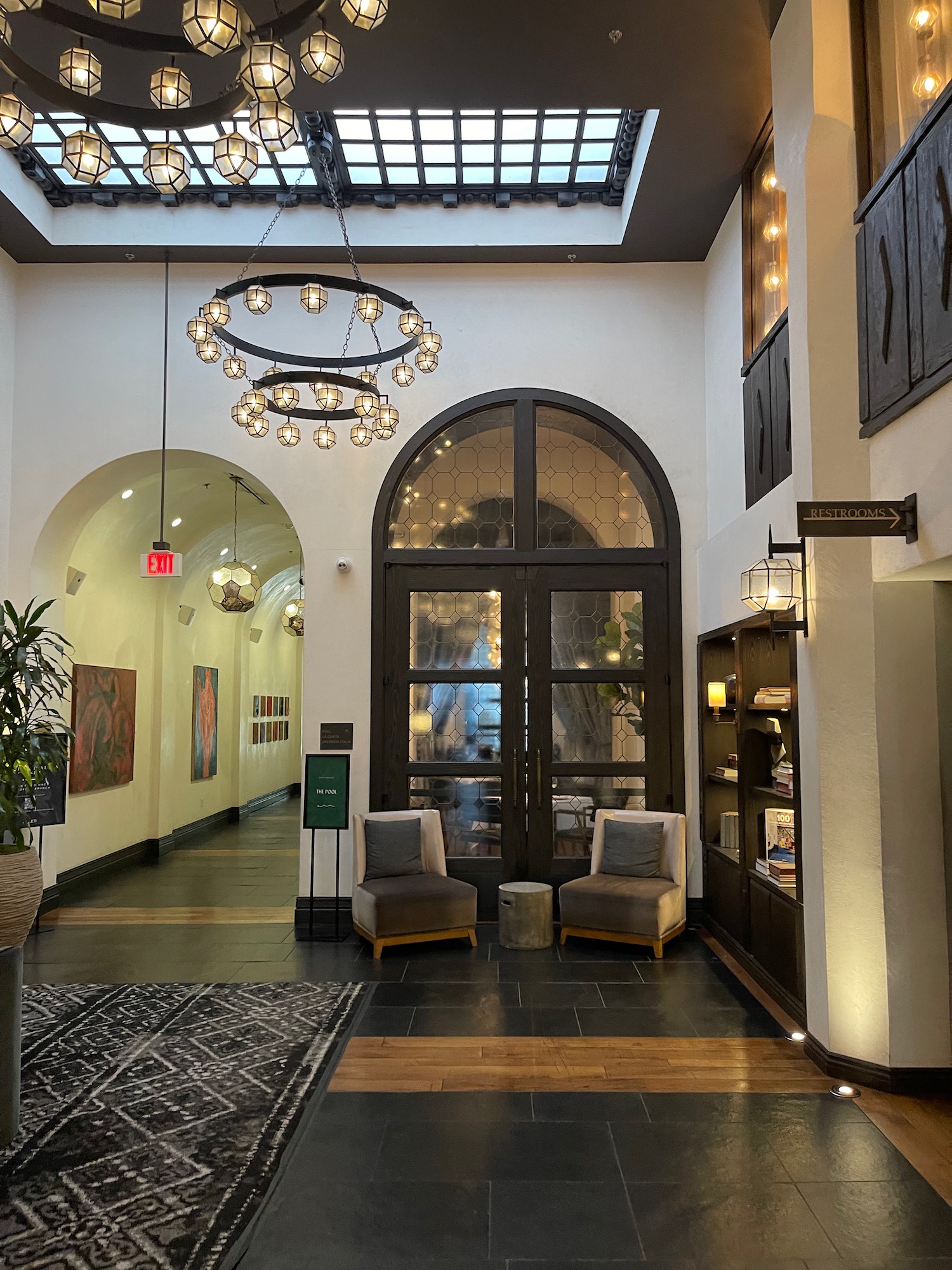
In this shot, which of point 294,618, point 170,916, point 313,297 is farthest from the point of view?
point 294,618

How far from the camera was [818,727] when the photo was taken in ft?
14.9

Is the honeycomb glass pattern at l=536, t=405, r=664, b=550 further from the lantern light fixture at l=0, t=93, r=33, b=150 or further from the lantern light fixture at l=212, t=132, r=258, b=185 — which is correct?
the lantern light fixture at l=0, t=93, r=33, b=150

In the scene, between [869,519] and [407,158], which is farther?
[407,158]

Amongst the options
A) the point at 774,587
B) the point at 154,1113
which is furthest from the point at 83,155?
the point at 154,1113

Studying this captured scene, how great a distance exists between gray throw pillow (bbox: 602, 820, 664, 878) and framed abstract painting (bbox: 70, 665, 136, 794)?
16.1ft

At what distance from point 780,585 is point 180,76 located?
357 centimetres

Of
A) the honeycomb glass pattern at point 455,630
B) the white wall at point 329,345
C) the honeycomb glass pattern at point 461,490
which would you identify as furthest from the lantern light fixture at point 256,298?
the honeycomb glass pattern at point 455,630

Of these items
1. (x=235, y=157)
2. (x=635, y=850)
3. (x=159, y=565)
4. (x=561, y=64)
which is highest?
(x=561, y=64)

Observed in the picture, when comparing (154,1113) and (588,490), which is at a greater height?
(588,490)

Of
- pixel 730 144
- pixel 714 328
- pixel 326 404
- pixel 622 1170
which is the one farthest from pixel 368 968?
pixel 730 144

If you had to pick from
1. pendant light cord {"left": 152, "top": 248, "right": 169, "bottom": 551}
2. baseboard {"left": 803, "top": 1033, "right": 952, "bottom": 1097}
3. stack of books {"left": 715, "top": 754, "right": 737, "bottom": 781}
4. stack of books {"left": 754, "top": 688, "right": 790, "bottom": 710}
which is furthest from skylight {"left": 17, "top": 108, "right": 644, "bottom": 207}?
baseboard {"left": 803, "top": 1033, "right": 952, "bottom": 1097}

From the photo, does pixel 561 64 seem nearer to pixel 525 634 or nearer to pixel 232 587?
pixel 525 634

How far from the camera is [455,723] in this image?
764 centimetres

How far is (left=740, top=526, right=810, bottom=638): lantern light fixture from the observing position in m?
4.76
